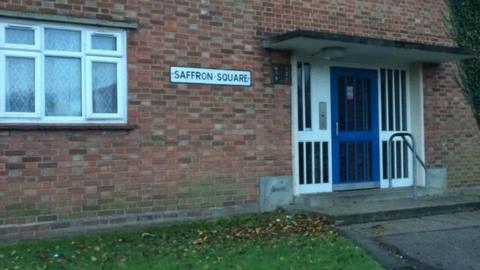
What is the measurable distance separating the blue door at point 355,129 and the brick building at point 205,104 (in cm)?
3

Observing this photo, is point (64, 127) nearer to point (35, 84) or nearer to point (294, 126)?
point (35, 84)

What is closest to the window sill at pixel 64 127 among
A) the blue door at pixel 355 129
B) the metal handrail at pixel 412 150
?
the blue door at pixel 355 129

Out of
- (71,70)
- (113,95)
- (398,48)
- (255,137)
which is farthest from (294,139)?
(71,70)

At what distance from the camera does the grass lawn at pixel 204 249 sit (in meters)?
6.74

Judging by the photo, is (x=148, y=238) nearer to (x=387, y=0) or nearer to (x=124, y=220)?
(x=124, y=220)

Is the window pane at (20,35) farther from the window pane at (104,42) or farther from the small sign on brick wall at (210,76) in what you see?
the small sign on brick wall at (210,76)

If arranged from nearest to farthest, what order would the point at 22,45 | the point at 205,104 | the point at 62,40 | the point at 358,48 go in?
the point at 22,45 → the point at 62,40 → the point at 205,104 → the point at 358,48

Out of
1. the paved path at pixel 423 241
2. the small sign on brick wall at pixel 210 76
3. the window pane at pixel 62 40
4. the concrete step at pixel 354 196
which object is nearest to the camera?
the paved path at pixel 423 241

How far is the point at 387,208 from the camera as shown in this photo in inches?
387

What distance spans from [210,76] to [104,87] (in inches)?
66.1

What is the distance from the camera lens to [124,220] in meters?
8.67

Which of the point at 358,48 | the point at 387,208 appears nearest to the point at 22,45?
the point at 358,48

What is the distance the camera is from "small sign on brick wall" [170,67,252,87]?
922 cm

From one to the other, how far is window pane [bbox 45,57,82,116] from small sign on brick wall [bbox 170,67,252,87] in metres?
1.41
